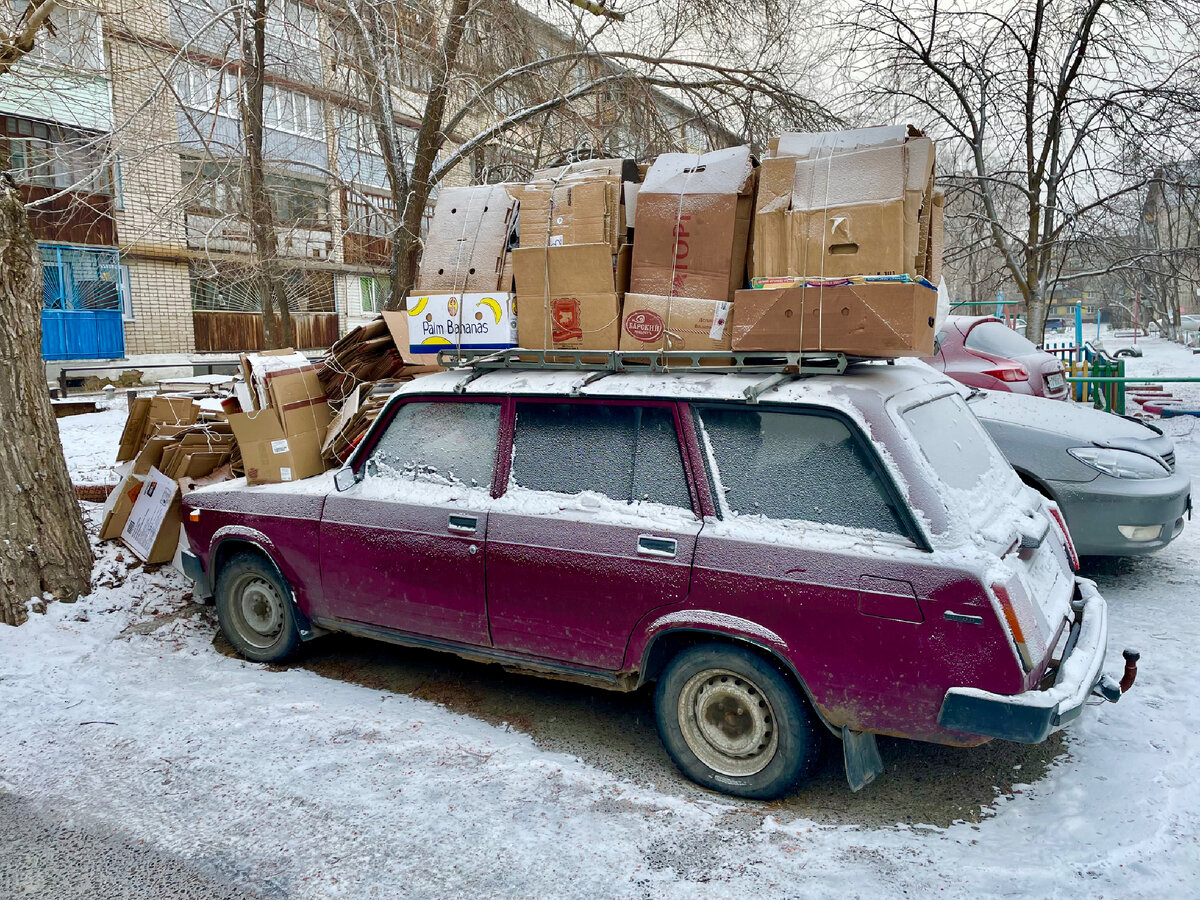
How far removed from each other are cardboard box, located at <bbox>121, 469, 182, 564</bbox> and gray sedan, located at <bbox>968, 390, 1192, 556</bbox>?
5564mm

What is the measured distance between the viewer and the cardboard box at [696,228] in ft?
12.3

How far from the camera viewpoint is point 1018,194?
14.1m

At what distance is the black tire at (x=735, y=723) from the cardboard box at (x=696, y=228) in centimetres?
161

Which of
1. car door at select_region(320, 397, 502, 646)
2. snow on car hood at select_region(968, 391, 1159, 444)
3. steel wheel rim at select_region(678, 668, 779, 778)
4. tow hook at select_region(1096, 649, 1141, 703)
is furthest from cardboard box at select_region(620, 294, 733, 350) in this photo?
snow on car hood at select_region(968, 391, 1159, 444)

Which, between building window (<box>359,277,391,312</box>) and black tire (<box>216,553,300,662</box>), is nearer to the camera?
black tire (<box>216,553,300,662</box>)

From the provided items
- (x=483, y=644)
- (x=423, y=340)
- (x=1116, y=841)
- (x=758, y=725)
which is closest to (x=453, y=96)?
(x=423, y=340)

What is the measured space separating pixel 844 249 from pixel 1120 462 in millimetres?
3033

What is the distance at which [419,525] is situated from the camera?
396 cm

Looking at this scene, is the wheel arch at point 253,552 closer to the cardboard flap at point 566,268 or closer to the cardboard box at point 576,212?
the cardboard flap at point 566,268

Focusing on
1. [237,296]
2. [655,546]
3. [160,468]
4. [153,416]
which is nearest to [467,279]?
[655,546]

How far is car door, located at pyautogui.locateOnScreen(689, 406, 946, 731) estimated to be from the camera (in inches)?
113

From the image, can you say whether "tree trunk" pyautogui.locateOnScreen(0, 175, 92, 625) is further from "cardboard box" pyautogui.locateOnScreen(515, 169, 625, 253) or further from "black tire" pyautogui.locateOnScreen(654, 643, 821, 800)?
"black tire" pyautogui.locateOnScreen(654, 643, 821, 800)

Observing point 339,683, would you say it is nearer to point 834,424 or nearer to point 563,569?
point 563,569

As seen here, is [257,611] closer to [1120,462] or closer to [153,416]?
[153,416]
